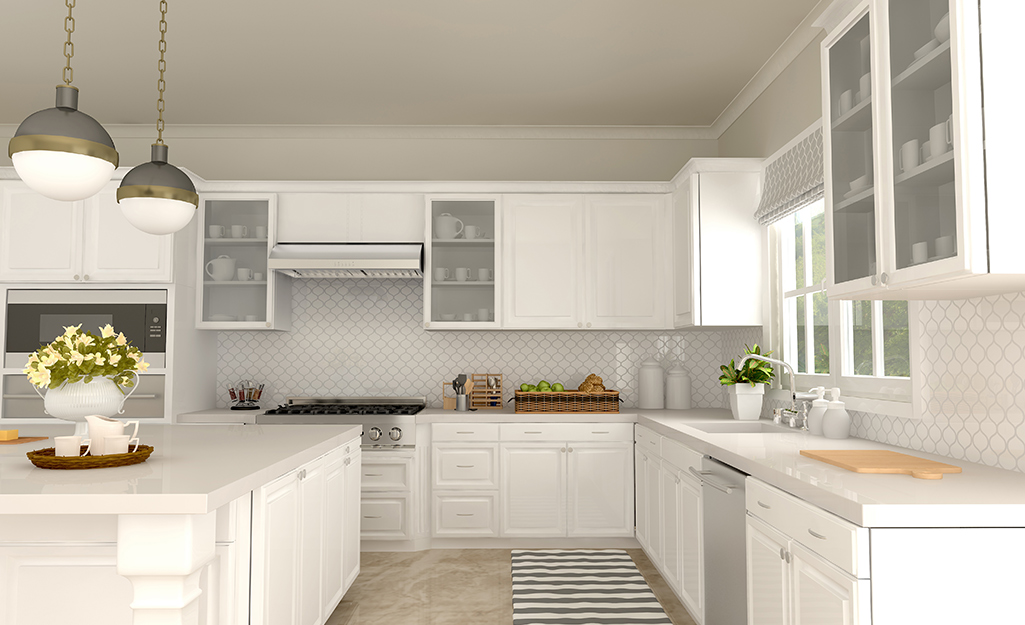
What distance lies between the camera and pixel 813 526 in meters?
1.84

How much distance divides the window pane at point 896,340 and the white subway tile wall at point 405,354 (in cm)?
218

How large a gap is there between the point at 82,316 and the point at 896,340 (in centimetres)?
468

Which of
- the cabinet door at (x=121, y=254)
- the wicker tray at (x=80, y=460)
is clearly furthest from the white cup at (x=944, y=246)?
the cabinet door at (x=121, y=254)

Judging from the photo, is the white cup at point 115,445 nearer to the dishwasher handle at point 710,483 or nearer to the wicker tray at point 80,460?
the wicker tray at point 80,460

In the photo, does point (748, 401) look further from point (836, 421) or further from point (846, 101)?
point (846, 101)

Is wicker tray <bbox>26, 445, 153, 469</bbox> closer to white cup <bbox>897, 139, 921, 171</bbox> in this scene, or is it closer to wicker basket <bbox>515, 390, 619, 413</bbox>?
white cup <bbox>897, 139, 921, 171</bbox>

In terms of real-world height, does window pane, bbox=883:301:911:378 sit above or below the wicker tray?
above

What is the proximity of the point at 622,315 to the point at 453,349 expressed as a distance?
1.28 meters

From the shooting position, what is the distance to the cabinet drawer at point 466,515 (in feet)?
14.5

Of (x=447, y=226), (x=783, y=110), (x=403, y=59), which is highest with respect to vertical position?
(x=403, y=59)

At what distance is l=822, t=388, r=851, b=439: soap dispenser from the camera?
2.88m

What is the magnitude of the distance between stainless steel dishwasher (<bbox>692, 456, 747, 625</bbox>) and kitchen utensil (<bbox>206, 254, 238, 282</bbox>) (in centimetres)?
345

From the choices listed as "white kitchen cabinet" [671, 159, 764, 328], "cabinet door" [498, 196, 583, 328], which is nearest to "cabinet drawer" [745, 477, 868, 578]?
"white kitchen cabinet" [671, 159, 764, 328]

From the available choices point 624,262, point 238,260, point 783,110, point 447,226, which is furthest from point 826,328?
point 238,260
